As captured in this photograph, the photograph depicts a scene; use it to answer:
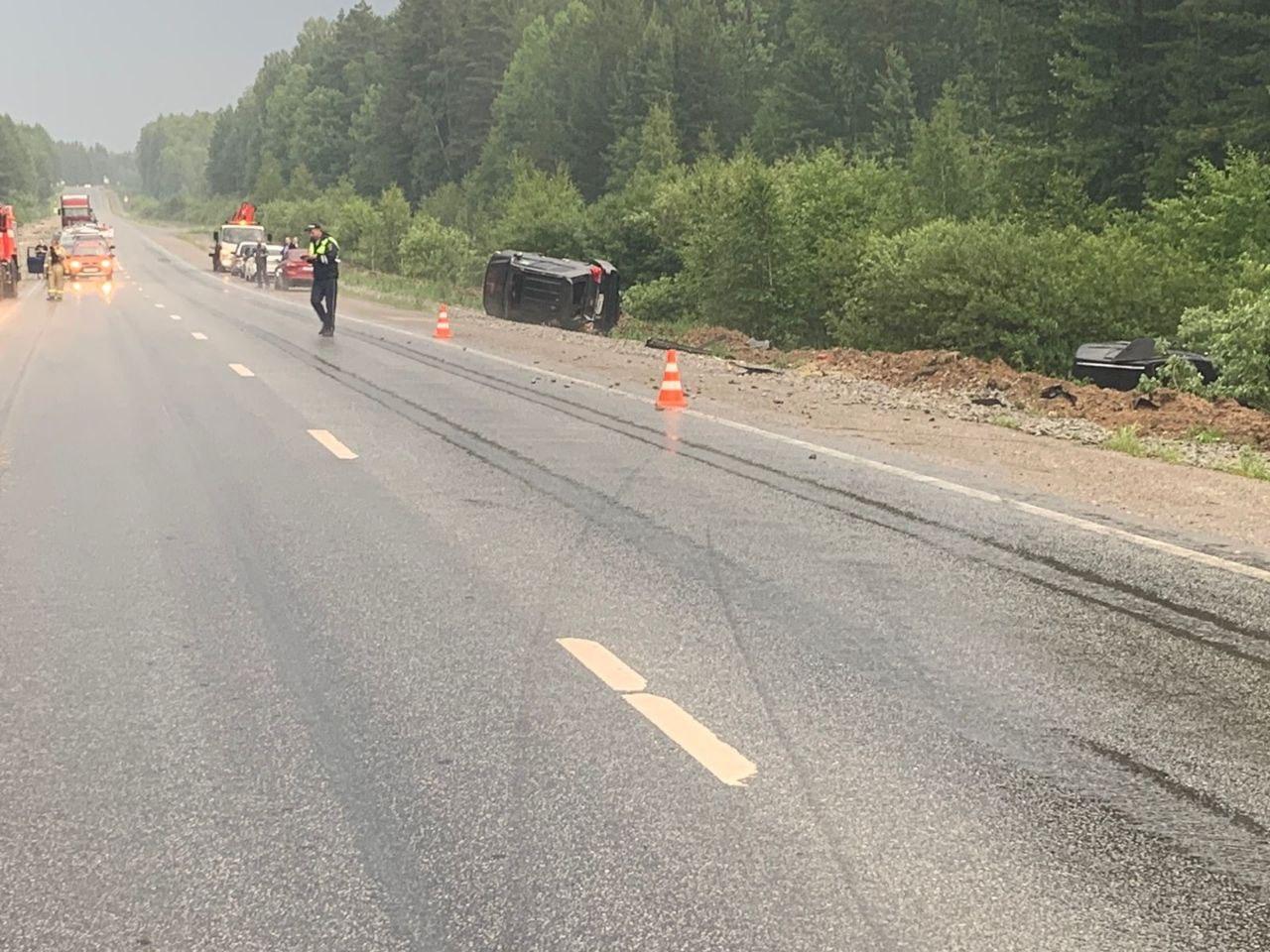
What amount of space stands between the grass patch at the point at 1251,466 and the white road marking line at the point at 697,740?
8148 mm

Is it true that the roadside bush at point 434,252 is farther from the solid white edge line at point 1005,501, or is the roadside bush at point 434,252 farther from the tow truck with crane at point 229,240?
the solid white edge line at point 1005,501

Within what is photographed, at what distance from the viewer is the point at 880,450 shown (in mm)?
13047

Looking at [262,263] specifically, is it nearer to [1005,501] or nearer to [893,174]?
[893,174]

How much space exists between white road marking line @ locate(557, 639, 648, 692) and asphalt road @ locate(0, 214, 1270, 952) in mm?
20

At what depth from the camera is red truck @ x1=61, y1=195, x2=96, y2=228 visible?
10525cm

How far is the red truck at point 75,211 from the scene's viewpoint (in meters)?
105

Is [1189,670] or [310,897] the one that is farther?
[1189,670]

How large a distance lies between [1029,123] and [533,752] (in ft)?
147

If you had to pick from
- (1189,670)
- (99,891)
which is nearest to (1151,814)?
(1189,670)

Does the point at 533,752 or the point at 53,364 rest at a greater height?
the point at 533,752

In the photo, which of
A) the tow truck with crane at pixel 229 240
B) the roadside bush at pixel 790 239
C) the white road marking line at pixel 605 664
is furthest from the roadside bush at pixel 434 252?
the white road marking line at pixel 605 664

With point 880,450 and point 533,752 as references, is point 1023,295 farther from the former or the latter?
point 533,752

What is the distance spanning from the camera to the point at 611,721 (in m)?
5.17

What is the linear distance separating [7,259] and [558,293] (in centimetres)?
2023
